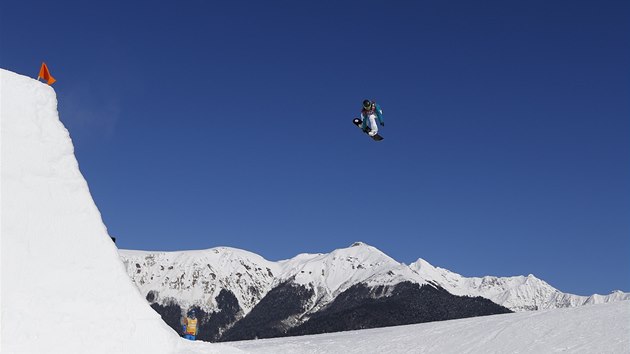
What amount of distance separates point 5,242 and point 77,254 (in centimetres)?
182

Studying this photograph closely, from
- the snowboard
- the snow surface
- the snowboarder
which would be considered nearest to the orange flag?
the snow surface

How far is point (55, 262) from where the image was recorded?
57.7 feet

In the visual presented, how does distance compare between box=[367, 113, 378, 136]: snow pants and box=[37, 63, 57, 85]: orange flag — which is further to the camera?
box=[367, 113, 378, 136]: snow pants

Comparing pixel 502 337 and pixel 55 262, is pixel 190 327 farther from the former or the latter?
pixel 502 337

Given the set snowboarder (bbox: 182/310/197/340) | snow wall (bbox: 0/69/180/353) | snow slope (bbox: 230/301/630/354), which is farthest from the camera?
snow slope (bbox: 230/301/630/354)

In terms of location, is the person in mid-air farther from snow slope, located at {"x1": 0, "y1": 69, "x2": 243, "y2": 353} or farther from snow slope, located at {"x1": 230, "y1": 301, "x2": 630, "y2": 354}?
snow slope, located at {"x1": 0, "y1": 69, "x2": 243, "y2": 353}

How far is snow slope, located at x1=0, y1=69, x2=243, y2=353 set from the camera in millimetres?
16328

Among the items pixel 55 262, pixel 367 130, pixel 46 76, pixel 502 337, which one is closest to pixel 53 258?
pixel 55 262

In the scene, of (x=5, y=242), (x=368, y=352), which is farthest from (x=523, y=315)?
(x=5, y=242)

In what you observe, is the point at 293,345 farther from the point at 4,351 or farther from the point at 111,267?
the point at 4,351

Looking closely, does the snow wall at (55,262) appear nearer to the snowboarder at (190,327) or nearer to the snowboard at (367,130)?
the snowboarder at (190,327)

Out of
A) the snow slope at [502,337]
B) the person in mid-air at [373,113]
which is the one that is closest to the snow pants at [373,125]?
the person in mid-air at [373,113]

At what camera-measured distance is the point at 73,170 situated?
66.5 ft

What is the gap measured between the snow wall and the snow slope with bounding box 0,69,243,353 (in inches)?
1.0
